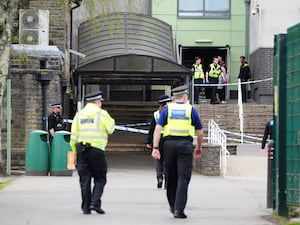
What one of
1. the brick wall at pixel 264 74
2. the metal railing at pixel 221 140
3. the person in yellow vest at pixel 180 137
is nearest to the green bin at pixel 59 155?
the metal railing at pixel 221 140

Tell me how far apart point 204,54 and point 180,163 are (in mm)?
24049

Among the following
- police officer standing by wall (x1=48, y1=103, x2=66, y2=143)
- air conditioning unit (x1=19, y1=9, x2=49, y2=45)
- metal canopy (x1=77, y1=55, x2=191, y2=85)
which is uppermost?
air conditioning unit (x1=19, y1=9, x2=49, y2=45)

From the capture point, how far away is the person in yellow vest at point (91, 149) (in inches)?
405

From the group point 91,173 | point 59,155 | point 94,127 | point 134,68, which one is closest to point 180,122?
point 94,127

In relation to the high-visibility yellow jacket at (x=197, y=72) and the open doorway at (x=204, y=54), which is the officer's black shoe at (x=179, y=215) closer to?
the high-visibility yellow jacket at (x=197, y=72)

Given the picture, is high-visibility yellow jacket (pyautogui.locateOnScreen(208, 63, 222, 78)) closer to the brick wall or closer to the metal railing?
the brick wall

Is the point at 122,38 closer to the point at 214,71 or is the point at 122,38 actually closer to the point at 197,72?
the point at 197,72

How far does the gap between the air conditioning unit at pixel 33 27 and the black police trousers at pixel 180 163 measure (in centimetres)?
1117

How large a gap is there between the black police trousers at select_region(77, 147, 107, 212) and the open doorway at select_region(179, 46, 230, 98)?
22568 millimetres

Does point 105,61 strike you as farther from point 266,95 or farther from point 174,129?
point 174,129

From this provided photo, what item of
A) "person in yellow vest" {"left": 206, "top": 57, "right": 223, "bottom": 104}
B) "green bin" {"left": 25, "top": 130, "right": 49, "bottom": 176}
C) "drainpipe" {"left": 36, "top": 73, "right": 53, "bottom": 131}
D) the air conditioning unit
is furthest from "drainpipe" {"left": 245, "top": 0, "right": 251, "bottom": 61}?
"green bin" {"left": 25, "top": 130, "right": 49, "bottom": 176}

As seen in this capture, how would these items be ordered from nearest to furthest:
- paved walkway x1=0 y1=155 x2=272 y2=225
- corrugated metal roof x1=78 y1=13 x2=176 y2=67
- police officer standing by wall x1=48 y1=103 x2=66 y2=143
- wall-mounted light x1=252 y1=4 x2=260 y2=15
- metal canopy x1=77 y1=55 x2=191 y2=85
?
paved walkway x1=0 y1=155 x2=272 y2=225
police officer standing by wall x1=48 y1=103 x2=66 y2=143
metal canopy x1=77 y1=55 x2=191 y2=85
corrugated metal roof x1=78 y1=13 x2=176 y2=67
wall-mounted light x1=252 y1=4 x2=260 y2=15

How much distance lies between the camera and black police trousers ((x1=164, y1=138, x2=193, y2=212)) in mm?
10031

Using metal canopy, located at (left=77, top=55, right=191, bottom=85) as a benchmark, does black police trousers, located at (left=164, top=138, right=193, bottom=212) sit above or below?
below
